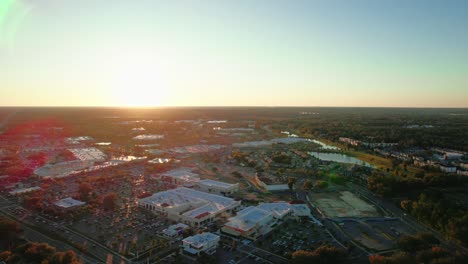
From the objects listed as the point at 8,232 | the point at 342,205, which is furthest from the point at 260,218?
the point at 8,232

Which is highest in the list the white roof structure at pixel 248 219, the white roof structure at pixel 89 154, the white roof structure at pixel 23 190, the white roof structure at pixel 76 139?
the white roof structure at pixel 248 219

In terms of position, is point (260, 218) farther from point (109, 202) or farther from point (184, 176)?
point (184, 176)

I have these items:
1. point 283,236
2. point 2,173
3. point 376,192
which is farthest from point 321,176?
point 2,173

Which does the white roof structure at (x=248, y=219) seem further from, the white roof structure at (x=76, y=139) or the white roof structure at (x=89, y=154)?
the white roof structure at (x=76, y=139)

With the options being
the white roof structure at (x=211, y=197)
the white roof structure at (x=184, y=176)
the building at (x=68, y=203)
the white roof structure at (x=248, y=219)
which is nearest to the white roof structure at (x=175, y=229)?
the white roof structure at (x=248, y=219)

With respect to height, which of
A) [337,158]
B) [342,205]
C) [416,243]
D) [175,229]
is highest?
[416,243]

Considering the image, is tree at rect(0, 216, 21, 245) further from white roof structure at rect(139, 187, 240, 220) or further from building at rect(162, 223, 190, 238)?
building at rect(162, 223, 190, 238)

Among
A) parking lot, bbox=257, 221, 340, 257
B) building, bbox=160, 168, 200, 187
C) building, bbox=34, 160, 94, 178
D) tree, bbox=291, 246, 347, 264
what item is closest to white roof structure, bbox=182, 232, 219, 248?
parking lot, bbox=257, 221, 340, 257

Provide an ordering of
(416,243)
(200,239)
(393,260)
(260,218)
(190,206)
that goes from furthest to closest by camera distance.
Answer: (190,206) < (260,218) < (200,239) < (416,243) < (393,260)
